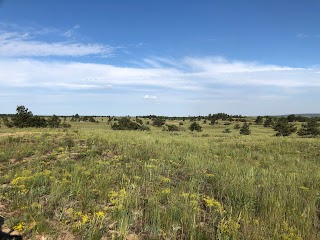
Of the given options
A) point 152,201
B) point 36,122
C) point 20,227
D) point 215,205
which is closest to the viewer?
point 20,227

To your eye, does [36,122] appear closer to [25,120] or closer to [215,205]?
[25,120]

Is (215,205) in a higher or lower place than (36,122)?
lower

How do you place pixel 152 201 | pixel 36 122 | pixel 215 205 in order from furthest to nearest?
pixel 36 122 → pixel 152 201 → pixel 215 205

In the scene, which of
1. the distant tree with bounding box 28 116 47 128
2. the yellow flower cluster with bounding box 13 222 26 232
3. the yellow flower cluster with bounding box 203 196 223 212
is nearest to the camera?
the yellow flower cluster with bounding box 13 222 26 232

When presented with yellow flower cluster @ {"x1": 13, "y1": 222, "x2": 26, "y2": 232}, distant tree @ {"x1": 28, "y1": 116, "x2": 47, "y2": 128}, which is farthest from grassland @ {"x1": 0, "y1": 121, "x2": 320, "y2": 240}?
distant tree @ {"x1": 28, "y1": 116, "x2": 47, "y2": 128}

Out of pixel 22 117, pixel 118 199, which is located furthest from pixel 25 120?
pixel 118 199

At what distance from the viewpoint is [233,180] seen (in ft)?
25.2

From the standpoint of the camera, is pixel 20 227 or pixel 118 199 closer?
pixel 20 227

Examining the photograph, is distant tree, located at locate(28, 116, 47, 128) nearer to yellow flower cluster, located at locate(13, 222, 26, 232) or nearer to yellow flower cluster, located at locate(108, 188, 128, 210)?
yellow flower cluster, located at locate(108, 188, 128, 210)

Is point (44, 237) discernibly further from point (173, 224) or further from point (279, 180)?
point (279, 180)

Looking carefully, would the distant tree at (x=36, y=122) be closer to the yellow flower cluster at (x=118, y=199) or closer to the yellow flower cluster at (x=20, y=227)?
the yellow flower cluster at (x=118, y=199)

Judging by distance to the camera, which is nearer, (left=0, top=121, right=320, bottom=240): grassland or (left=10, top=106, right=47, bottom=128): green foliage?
(left=0, top=121, right=320, bottom=240): grassland

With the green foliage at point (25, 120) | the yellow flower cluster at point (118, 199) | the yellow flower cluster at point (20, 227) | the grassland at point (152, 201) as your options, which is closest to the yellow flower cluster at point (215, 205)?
the grassland at point (152, 201)

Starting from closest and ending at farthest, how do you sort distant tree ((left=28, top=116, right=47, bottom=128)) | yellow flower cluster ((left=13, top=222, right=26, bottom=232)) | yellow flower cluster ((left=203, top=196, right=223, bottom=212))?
1. yellow flower cluster ((left=13, top=222, right=26, bottom=232))
2. yellow flower cluster ((left=203, top=196, right=223, bottom=212))
3. distant tree ((left=28, top=116, right=47, bottom=128))
